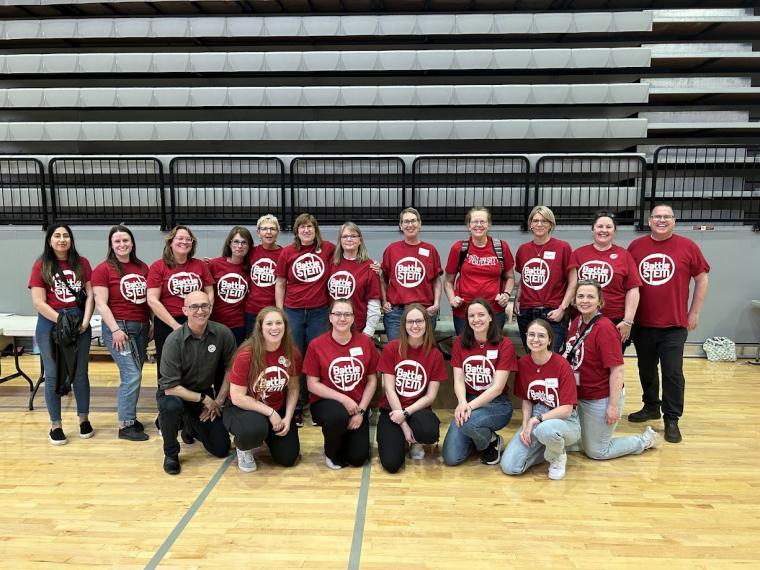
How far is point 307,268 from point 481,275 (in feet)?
3.93

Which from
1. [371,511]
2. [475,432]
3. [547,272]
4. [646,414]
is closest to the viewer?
[371,511]

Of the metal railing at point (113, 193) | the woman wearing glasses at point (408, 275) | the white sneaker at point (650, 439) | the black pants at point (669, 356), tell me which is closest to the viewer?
the white sneaker at point (650, 439)

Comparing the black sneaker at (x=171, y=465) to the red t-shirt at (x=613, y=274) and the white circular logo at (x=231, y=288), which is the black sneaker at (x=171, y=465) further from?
the red t-shirt at (x=613, y=274)

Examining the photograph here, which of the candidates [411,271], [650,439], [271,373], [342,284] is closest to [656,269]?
[650,439]

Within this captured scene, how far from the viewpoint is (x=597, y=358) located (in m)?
2.78

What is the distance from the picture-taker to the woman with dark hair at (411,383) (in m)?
2.75

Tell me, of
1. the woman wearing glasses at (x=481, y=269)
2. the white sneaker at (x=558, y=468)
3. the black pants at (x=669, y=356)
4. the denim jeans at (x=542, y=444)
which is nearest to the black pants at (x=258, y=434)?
the denim jeans at (x=542, y=444)

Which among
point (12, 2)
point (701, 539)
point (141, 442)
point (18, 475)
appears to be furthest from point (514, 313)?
point (12, 2)

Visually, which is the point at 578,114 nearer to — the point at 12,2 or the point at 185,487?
the point at 185,487

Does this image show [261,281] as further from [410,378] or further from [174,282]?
[410,378]

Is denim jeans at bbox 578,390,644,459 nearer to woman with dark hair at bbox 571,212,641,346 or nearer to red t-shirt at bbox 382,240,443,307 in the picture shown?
woman with dark hair at bbox 571,212,641,346

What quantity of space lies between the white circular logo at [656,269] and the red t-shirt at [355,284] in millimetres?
1800

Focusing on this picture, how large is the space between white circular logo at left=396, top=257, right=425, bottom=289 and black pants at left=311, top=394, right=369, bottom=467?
0.98 meters

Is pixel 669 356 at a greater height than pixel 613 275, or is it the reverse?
pixel 613 275
